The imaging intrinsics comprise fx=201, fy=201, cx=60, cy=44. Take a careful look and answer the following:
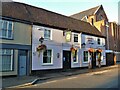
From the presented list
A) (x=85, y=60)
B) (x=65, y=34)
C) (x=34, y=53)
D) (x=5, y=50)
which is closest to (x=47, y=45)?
(x=34, y=53)

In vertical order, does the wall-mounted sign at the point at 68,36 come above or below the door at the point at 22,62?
above

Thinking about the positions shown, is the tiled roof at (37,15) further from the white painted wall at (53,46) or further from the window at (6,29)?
the white painted wall at (53,46)

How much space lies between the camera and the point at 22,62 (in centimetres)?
1839

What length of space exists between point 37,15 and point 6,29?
538cm

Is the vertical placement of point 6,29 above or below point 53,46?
above

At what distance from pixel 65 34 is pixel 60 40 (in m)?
1.19

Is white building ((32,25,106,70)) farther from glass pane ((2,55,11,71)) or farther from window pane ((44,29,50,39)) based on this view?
glass pane ((2,55,11,71))

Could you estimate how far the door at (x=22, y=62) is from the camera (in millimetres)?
18198

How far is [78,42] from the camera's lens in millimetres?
25531

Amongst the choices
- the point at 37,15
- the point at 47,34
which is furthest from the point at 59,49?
the point at 37,15

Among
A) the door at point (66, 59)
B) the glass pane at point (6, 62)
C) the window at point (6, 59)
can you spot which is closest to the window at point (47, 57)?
the door at point (66, 59)

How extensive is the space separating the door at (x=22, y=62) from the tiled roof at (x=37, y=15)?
3232 millimetres

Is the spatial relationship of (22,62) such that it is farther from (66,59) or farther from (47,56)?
(66,59)

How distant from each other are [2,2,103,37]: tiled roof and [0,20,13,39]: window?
0.64 metres
